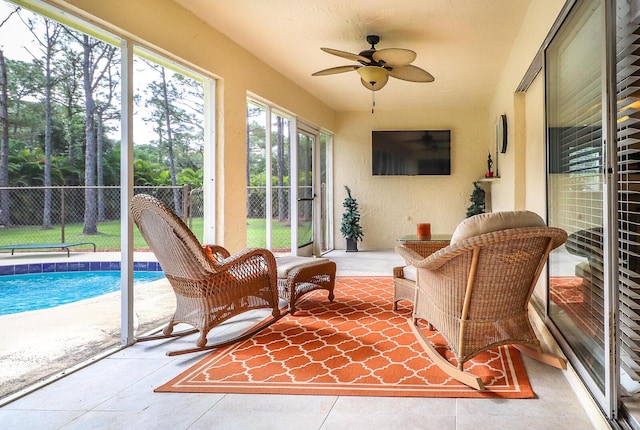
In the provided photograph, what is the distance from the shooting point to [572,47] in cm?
231

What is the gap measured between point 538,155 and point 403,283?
5.40 ft

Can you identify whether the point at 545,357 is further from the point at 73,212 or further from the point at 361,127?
the point at 361,127

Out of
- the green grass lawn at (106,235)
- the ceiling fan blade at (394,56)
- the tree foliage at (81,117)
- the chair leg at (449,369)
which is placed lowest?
the chair leg at (449,369)

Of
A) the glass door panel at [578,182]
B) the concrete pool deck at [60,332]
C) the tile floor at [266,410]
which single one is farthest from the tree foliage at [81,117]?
the glass door panel at [578,182]

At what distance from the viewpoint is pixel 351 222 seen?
7508mm

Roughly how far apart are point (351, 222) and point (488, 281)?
17.9ft

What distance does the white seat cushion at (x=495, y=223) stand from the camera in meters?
2.00

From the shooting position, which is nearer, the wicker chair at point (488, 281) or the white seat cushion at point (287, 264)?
the wicker chair at point (488, 281)

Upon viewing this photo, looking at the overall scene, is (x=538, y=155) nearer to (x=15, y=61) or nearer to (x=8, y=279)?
(x=15, y=61)

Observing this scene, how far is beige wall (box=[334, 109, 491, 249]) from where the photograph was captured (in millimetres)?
7516

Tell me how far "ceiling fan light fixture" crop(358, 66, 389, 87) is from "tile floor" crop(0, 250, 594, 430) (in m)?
2.78

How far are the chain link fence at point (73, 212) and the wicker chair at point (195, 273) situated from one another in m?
0.38

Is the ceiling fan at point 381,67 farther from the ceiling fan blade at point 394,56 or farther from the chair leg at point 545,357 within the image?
the chair leg at point 545,357

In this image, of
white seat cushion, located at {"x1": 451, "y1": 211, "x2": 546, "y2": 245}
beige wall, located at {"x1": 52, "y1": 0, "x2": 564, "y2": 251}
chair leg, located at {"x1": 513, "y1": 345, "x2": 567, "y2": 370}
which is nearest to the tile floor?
chair leg, located at {"x1": 513, "y1": 345, "x2": 567, "y2": 370}
